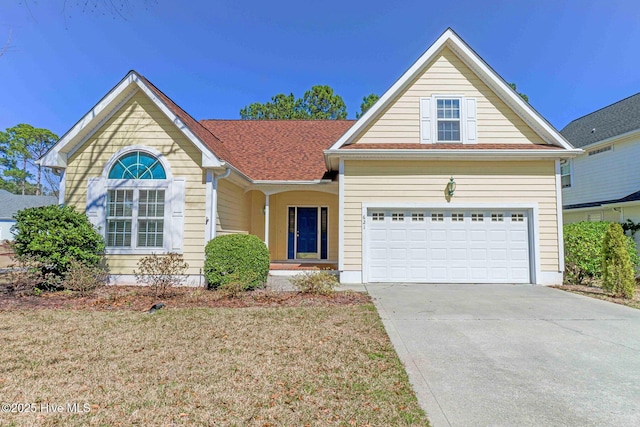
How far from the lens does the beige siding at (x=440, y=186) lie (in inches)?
368

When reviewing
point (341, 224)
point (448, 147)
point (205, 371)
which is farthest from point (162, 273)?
point (448, 147)

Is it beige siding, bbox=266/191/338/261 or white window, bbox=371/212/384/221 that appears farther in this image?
beige siding, bbox=266/191/338/261

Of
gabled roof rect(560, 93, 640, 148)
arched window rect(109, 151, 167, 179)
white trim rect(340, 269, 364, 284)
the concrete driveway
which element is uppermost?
gabled roof rect(560, 93, 640, 148)

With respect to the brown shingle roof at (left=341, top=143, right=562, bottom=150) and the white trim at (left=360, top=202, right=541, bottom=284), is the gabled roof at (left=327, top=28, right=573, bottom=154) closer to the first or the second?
the brown shingle roof at (left=341, top=143, right=562, bottom=150)

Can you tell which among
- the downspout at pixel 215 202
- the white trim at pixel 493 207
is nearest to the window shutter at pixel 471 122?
the white trim at pixel 493 207

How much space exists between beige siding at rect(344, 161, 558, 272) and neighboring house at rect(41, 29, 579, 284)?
30mm

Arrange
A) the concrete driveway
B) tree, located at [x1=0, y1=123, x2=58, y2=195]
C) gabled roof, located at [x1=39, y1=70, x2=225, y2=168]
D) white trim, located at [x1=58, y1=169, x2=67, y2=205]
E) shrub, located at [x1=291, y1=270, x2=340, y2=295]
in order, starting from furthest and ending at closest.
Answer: tree, located at [x1=0, y1=123, x2=58, y2=195]
white trim, located at [x1=58, y1=169, x2=67, y2=205]
gabled roof, located at [x1=39, y1=70, x2=225, y2=168]
shrub, located at [x1=291, y1=270, x2=340, y2=295]
the concrete driveway

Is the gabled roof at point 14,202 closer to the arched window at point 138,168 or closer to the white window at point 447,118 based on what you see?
the arched window at point 138,168

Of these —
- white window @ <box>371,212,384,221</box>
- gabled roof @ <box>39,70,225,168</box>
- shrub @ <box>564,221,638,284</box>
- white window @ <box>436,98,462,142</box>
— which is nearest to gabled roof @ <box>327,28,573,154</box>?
white window @ <box>436,98,462,142</box>

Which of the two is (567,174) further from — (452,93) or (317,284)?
(317,284)

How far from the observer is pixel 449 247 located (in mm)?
9430

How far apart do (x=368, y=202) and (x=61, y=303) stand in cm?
784

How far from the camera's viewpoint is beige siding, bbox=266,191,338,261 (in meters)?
13.5

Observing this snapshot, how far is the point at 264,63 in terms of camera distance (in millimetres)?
18422
